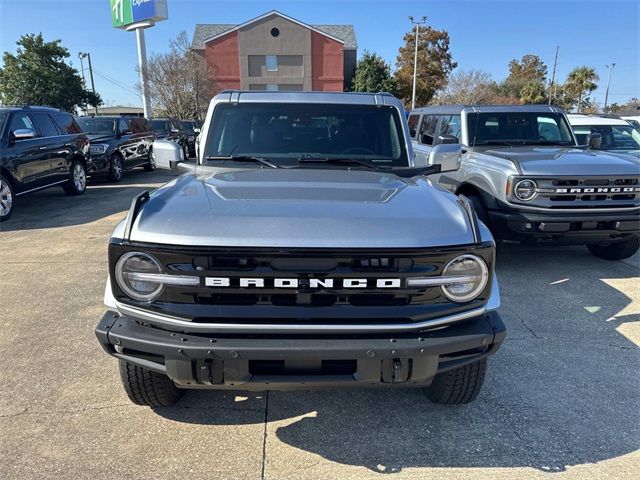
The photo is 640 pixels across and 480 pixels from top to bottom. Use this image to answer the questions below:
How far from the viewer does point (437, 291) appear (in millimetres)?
2256

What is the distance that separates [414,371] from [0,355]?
321cm

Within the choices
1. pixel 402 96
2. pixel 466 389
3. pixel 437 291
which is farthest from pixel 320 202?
pixel 402 96

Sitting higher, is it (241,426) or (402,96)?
(402,96)

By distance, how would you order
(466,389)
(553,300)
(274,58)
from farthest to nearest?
1. (274,58)
2. (553,300)
3. (466,389)

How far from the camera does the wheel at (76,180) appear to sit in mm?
10445

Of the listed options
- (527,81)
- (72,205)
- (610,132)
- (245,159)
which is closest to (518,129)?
(610,132)

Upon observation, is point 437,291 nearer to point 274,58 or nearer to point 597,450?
point 597,450

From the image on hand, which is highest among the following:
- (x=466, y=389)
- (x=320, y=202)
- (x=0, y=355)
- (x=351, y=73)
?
(x=351, y=73)

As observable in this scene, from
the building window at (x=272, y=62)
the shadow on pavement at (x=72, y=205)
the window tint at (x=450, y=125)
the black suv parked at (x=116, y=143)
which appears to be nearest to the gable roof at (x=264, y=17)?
the building window at (x=272, y=62)

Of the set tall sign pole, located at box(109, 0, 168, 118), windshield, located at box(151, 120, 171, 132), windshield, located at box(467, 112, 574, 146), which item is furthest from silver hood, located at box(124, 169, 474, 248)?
tall sign pole, located at box(109, 0, 168, 118)

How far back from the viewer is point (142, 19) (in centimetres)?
3170

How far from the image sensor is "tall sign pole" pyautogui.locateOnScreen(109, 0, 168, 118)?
3142cm

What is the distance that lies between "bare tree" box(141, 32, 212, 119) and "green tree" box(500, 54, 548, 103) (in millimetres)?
37666

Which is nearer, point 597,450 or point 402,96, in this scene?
point 597,450
